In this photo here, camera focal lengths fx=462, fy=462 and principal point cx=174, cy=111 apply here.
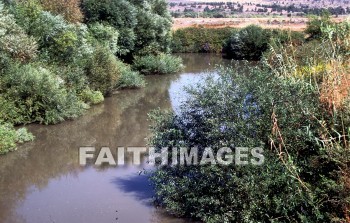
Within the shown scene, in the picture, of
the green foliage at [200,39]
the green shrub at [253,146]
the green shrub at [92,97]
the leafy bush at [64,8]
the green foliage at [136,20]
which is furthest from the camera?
the green foliage at [200,39]

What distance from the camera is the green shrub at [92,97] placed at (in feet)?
67.6

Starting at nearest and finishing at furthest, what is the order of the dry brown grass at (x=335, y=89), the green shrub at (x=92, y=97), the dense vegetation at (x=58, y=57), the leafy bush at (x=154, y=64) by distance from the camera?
the dry brown grass at (x=335, y=89) < the dense vegetation at (x=58, y=57) < the green shrub at (x=92, y=97) < the leafy bush at (x=154, y=64)

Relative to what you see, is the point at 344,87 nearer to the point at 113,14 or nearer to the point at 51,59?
the point at 51,59

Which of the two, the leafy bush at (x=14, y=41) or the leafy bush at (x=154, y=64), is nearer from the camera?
the leafy bush at (x=14, y=41)

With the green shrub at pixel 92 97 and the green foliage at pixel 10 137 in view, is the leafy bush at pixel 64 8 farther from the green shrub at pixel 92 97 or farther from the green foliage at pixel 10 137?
the green foliage at pixel 10 137

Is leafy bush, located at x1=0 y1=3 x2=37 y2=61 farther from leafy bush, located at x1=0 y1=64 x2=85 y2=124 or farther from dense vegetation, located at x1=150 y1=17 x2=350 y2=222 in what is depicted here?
dense vegetation, located at x1=150 y1=17 x2=350 y2=222

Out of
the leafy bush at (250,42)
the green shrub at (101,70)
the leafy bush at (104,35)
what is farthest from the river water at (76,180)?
the leafy bush at (250,42)

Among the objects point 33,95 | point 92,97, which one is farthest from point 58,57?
point 33,95

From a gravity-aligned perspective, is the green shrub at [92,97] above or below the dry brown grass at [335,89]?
below

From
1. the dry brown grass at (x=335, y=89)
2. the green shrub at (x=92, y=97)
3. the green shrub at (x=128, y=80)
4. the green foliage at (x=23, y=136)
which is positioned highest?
the dry brown grass at (x=335, y=89)

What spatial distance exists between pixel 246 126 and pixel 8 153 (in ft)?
27.4

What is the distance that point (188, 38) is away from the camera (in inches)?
1736

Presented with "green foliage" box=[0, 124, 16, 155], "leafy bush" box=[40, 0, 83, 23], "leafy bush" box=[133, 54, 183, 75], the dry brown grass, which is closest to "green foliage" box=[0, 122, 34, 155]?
"green foliage" box=[0, 124, 16, 155]

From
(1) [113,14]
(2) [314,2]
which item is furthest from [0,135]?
(2) [314,2]
